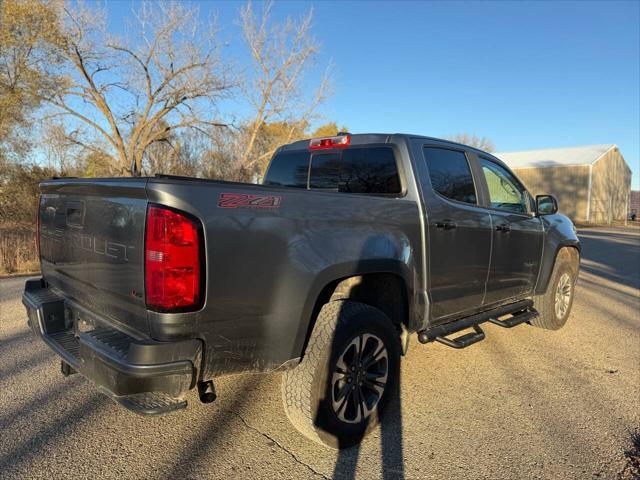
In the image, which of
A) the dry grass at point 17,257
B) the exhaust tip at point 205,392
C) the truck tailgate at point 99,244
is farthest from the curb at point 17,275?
the exhaust tip at point 205,392

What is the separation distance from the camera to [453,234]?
11.7 feet

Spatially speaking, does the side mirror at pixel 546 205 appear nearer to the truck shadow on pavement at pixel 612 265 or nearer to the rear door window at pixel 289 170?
the rear door window at pixel 289 170

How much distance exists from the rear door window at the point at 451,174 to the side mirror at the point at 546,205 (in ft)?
4.21

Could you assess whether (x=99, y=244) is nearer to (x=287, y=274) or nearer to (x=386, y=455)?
(x=287, y=274)

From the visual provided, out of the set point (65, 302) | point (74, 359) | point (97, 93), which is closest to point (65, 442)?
point (74, 359)

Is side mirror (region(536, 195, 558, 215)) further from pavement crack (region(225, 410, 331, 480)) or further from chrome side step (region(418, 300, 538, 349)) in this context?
pavement crack (region(225, 410, 331, 480))

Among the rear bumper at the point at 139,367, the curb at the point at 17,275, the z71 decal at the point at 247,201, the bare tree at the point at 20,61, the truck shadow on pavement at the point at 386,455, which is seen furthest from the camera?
the bare tree at the point at 20,61

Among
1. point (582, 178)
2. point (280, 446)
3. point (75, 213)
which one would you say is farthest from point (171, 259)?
point (582, 178)

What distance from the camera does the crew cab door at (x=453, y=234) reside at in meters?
3.44

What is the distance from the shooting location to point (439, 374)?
4023mm

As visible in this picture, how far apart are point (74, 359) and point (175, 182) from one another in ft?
4.16

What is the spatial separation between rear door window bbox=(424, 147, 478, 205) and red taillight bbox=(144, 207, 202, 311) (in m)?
2.14

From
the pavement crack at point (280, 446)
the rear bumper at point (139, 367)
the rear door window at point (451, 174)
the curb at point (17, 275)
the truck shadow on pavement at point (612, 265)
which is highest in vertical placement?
the rear door window at point (451, 174)

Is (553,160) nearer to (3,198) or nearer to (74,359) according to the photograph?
(3,198)
